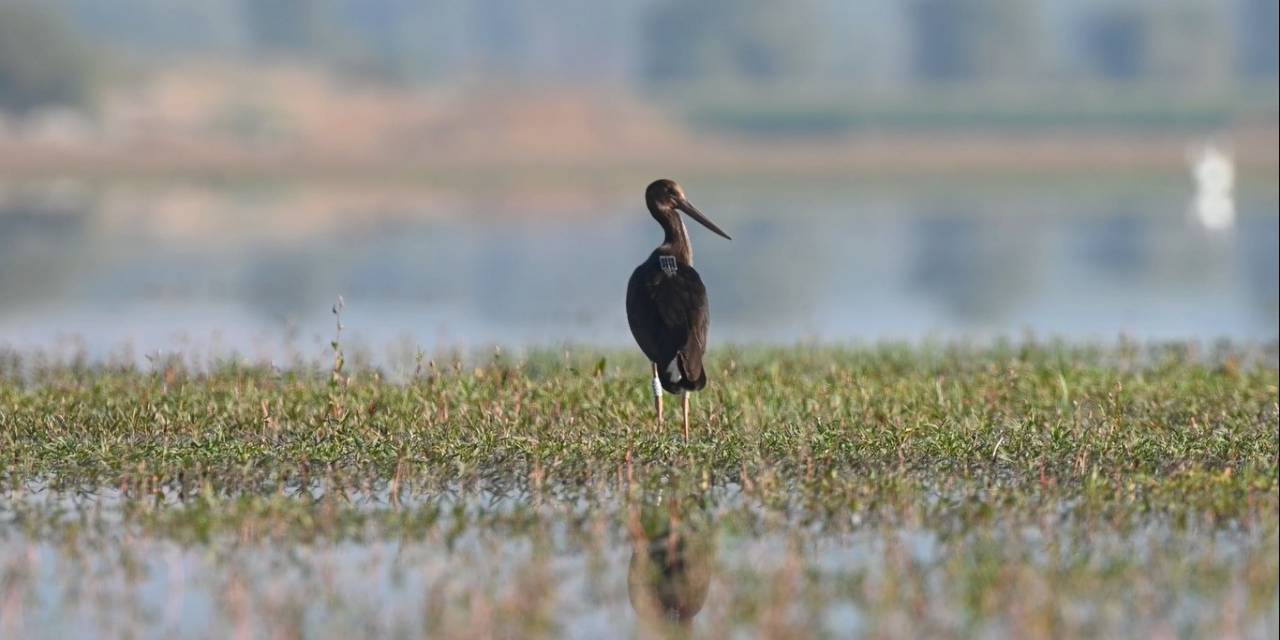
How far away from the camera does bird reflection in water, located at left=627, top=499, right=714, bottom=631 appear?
881cm

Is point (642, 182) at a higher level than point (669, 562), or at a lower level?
higher

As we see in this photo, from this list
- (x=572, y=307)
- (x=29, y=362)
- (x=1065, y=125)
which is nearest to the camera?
(x=29, y=362)

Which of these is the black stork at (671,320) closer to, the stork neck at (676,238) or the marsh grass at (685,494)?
the stork neck at (676,238)

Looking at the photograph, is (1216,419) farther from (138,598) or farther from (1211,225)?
(1211,225)

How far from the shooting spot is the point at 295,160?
113 meters

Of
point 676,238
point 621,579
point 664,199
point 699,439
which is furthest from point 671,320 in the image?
point 621,579

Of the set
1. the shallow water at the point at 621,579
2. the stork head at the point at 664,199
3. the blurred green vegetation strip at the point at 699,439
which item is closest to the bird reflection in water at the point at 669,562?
the shallow water at the point at 621,579

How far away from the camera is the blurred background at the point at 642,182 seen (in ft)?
97.6

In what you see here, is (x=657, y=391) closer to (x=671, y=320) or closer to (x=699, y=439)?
(x=671, y=320)

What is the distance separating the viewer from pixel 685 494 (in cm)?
1112

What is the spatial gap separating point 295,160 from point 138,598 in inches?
4169

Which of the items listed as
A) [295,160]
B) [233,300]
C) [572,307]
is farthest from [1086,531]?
[295,160]

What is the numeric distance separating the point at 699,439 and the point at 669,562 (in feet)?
9.96

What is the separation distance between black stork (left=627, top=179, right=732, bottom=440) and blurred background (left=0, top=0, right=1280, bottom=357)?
366 centimetres
